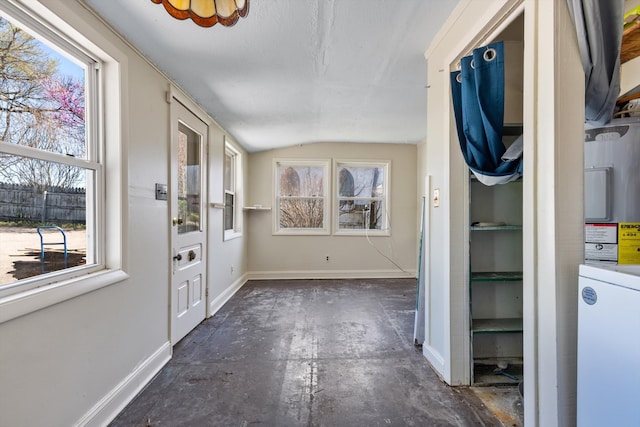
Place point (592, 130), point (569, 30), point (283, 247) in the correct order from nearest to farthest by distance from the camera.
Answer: point (569, 30) < point (592, 130) < point (283, 247)

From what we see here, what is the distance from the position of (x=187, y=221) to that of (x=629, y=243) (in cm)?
288

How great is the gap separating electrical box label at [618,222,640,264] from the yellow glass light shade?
1597 mm

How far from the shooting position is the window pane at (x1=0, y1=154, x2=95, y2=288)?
1.19 metres

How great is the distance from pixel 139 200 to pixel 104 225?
0.27 meters

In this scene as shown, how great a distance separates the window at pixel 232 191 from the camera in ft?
13.3

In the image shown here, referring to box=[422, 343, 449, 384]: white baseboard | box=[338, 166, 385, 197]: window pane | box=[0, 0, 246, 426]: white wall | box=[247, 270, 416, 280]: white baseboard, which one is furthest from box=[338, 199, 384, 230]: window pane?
box=[0, 0, 246, 426]: white wall

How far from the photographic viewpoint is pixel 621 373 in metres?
0.83

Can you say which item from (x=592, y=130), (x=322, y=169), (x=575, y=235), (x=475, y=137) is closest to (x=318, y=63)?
(x=475, y=137)

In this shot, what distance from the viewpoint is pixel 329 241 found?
5020 mm

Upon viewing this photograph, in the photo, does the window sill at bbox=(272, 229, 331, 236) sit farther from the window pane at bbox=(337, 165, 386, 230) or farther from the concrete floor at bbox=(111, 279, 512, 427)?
the concrete floor at bbox=(111, 279, 512, 427)

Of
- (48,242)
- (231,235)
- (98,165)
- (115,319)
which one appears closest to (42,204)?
(48,242)

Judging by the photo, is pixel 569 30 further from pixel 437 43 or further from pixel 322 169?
pixel 322 169

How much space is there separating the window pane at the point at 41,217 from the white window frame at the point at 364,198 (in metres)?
3.76

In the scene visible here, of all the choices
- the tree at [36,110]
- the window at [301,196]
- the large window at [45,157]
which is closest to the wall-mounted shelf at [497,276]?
the large window at [45,157]
